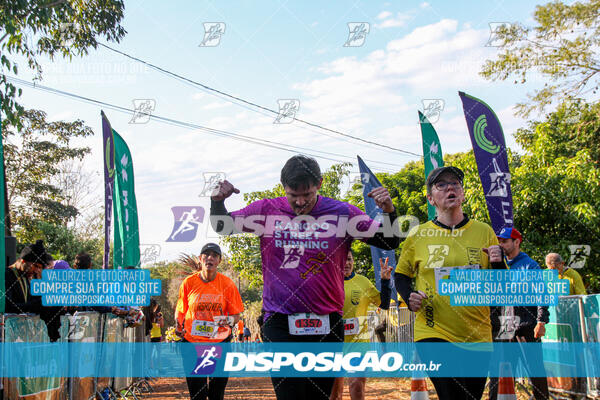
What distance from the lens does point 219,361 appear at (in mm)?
5801

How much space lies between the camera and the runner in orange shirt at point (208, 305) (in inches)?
244

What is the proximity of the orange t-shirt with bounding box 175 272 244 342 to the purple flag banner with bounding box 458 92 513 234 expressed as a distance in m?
3.77

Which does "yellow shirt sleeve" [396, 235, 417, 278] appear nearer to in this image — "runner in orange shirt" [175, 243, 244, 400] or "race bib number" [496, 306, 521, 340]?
"race bib number" [496, 306, 521, 340]

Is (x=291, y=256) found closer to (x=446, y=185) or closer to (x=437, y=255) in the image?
(x=437, y=255)

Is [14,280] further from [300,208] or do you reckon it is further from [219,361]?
[300,208]

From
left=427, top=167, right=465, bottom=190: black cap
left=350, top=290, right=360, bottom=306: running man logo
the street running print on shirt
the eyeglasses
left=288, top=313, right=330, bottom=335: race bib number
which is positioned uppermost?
left=427, top=167, right=465, bottom=190: black cap

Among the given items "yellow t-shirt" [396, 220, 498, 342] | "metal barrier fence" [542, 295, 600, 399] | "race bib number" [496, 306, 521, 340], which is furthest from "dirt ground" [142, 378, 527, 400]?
"yellow t-shirt" [396, 220, 498, 342]

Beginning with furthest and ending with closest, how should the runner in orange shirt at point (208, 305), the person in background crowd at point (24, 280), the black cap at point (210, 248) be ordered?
the black cap at point (210, 248) < the runner in orange shirt at point (208, 305) < the person in background crowd at point (24, 280)

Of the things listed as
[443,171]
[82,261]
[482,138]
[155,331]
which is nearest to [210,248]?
[82,261]

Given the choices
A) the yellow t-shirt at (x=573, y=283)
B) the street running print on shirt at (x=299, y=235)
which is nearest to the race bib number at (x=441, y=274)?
the street running print on shirt at (x=299, y=235)

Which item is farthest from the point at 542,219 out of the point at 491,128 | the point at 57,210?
the point at 57,210

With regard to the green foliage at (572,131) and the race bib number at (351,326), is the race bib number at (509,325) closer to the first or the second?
the race bib number at (351,326)

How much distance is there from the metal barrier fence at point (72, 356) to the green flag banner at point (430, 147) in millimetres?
5852

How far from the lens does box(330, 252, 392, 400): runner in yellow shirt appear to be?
5.70 m
